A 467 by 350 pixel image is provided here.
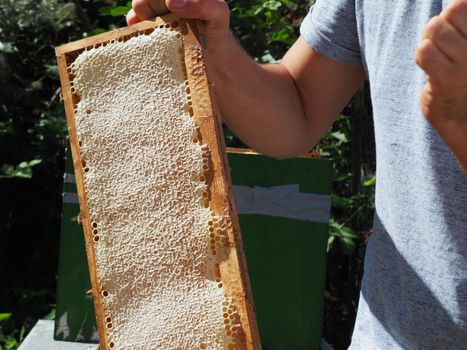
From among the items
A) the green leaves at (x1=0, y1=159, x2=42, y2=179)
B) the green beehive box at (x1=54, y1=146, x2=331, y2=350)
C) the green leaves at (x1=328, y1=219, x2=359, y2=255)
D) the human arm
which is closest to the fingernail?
the human arm

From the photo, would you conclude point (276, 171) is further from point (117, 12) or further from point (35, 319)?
point (35, 319)

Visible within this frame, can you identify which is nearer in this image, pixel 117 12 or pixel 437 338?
pixel 437 338

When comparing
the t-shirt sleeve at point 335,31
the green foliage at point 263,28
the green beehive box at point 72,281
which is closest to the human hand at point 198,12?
the t-shirt sleeve at point 335,31

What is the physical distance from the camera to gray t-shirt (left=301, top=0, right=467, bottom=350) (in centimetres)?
99

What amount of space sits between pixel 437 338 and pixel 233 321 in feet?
0.95

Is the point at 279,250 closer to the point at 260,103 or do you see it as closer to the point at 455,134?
the point at 260,103

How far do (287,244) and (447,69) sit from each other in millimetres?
1419

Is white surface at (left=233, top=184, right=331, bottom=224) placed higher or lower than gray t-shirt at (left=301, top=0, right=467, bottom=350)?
lower

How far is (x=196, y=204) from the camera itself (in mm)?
1074

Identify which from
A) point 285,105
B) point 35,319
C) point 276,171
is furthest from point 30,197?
point 285,105

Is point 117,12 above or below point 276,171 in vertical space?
above

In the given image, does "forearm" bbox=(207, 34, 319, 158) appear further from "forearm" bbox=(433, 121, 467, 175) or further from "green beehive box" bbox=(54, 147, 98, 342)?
"green beehive box" bbox=(54, 147, 98, 342)

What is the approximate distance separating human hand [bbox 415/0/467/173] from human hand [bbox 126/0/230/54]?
0.42 metres

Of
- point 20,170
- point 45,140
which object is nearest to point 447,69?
point 20,170
